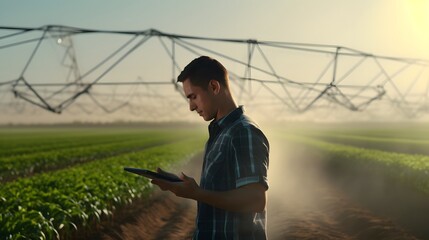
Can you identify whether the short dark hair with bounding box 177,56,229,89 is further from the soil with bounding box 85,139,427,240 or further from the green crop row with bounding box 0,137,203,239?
the soil with bounding box 85,139,427,240

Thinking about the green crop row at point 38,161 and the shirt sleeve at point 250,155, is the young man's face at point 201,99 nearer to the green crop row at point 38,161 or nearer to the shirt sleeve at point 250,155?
the shirt sleeve at point 250,155

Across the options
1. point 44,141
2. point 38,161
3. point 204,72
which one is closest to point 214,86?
point 204,72

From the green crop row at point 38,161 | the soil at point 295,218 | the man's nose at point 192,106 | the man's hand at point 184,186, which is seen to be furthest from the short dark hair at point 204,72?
the green crop row at point 38,161

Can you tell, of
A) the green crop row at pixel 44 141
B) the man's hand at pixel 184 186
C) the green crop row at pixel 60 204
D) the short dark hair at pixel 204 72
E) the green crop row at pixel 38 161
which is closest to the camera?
the man's hand at pixel 184 186

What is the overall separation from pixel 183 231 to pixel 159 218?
A: 2045 mm

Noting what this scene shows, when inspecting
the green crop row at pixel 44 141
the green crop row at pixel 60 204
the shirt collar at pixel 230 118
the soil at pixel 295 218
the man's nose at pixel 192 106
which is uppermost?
the green crop row at pixel 44 141

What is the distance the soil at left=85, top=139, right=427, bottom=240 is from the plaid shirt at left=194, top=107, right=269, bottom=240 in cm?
901

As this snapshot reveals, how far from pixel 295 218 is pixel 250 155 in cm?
1337

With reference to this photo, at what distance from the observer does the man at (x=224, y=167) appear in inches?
121

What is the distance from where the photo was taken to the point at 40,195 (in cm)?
1173

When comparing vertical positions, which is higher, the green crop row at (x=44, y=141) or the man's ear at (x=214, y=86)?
the green crop row at (x=44, y=141)

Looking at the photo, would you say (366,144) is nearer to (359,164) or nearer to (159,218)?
(359,164)

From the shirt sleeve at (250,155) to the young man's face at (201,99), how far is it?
11.5 inches

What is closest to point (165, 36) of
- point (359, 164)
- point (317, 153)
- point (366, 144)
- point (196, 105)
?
point (196, 105)
